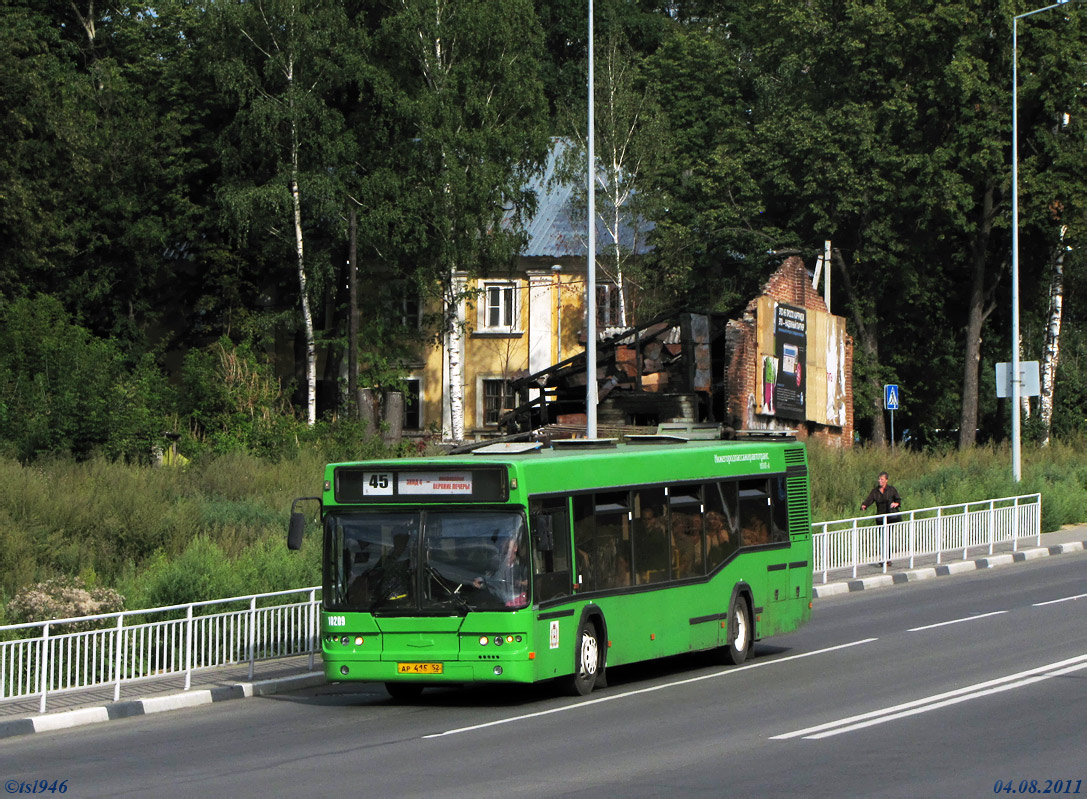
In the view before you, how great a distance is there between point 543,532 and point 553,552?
25cm

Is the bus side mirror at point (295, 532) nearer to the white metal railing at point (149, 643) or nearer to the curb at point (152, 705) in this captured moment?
the white metal railing at point (149, 643)

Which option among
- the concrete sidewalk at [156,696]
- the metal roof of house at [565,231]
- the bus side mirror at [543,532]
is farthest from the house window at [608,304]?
the bus side mirror at [543,532]

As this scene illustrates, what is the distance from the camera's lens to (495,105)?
50.1m

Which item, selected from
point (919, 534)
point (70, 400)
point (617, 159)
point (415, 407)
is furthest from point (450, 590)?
point (415, 407)

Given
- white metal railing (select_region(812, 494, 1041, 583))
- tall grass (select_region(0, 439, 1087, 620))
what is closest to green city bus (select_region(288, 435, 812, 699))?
tall grass (select_region(0, 439, 1087, 620))

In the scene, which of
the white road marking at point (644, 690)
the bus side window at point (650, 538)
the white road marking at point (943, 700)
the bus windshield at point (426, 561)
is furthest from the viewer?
the bus side window at point (650, 538)

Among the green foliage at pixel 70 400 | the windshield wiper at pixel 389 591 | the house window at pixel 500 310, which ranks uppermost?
the house window at pixel 500 310

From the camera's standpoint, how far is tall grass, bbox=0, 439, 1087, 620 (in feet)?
65.9

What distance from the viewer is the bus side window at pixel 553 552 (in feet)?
46.2

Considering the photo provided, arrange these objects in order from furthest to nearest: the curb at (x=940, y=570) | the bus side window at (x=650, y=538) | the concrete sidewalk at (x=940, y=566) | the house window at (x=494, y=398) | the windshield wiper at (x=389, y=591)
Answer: the house window at (x=494, y=398) < the concrete sidewalk at (x=940, y=566) < the curb at (x=940, y=570) < the bus side window at (x=650, y=538) < the windshield wiper at (x=389, y=591)

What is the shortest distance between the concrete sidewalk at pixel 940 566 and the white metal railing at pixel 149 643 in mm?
9989

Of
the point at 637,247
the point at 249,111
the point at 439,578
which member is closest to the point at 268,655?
the point at 439,578

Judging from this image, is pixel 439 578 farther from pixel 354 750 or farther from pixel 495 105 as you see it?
pixel 495 105

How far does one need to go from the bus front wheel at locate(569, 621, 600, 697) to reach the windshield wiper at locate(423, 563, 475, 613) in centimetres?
134
